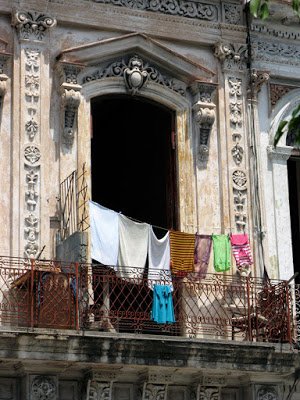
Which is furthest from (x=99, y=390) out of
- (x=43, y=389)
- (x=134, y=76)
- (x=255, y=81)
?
(x=255, y=81)

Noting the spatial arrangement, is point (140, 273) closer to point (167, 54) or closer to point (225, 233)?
point (225, 233)

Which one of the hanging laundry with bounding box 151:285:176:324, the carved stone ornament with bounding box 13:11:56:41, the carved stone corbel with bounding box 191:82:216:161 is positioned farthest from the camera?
the carved stone corbel with bounding box 191:82:216:161

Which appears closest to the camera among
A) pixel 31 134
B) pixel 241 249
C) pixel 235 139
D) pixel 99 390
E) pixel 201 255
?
pixel 99 390

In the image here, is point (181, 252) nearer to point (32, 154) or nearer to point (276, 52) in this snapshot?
point (32, 154)

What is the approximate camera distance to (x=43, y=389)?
14180 millimetres

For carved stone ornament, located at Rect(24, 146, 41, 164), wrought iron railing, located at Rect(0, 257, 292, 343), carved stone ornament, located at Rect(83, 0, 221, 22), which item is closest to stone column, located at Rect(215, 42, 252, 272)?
carved stone ornament, located at Rect(83, 0, 221, 22)

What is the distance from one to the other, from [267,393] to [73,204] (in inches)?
143

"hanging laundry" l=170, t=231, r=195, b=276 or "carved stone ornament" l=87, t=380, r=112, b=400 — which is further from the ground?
"hanging laundry" l=170, t=231, r=195, b=276

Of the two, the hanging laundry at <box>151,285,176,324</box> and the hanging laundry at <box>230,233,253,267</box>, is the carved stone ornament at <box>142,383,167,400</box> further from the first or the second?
the hanging laundry at <box>230,233,253,267</box>

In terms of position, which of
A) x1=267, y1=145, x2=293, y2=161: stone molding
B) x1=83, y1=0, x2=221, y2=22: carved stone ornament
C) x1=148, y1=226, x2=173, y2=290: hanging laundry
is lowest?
x1=148, y1=226, x2=173, y2=290: hanging laundry

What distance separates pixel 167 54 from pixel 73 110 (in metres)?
1.78

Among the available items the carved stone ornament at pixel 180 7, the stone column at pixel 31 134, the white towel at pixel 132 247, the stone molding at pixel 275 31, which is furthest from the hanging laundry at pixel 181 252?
the stone molding at pixel 275 31

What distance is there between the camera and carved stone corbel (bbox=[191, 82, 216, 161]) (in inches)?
655

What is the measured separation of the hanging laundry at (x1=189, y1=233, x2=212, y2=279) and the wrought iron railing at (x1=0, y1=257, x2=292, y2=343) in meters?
0.12
